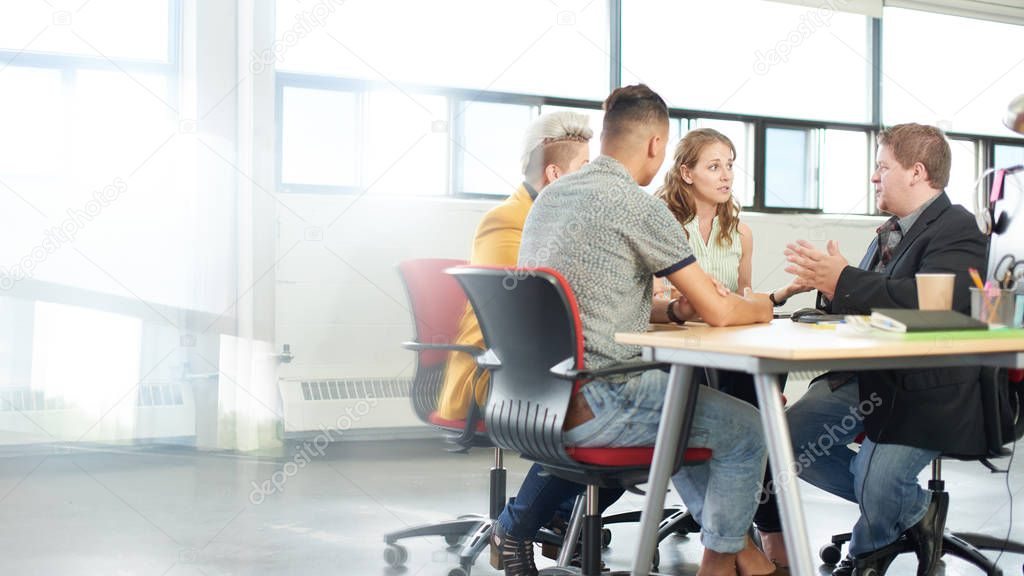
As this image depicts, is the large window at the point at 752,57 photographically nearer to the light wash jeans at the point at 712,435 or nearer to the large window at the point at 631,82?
the large window at the point at 631,82

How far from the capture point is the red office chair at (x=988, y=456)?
2268 mm

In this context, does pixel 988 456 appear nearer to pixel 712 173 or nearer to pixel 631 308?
pixel 631 308

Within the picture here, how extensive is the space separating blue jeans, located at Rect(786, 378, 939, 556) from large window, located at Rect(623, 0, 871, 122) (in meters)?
2.98

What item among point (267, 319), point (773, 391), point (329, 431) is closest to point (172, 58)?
point (267, 319)

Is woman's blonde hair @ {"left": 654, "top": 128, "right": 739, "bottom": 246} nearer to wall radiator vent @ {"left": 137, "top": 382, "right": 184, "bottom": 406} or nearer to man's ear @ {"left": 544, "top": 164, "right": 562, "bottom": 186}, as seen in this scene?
man's ear @ {"left": 544, "top": 164, "right": 562, "bottom": 186}

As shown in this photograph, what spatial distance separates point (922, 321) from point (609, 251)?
1.95 ft

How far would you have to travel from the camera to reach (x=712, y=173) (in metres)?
2.98

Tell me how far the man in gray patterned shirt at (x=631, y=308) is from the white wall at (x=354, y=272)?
2.64 metres

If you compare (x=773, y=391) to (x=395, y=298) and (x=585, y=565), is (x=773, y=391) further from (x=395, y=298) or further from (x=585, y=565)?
(x=395, y=298)

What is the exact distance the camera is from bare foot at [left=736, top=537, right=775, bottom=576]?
7.69 feet

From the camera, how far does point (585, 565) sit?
2.02 m

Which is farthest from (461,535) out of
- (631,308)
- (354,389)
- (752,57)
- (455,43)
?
(752,57)

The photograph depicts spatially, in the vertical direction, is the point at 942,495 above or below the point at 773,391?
below

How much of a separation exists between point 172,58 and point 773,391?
3614mm
